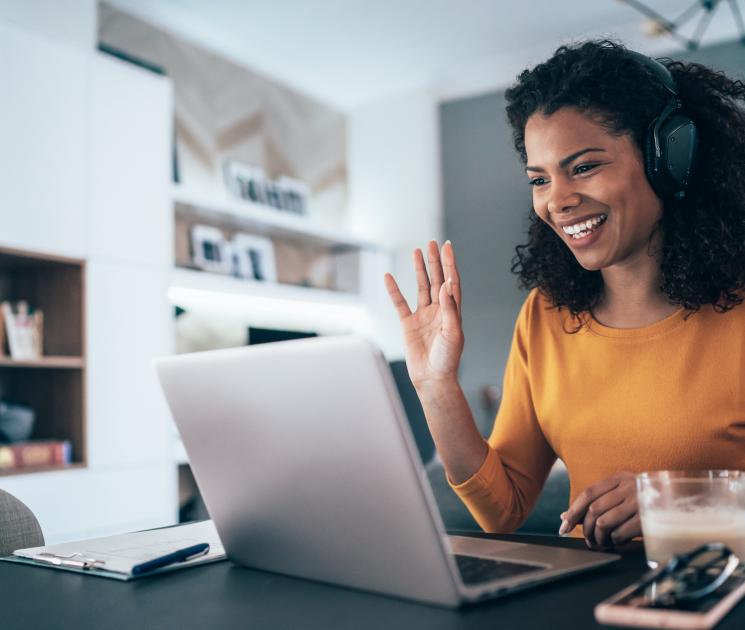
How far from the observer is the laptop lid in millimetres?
641

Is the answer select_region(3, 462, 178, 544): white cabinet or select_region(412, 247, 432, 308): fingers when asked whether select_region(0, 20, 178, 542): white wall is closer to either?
select_region(3, 462, 178, 544): white cabinet

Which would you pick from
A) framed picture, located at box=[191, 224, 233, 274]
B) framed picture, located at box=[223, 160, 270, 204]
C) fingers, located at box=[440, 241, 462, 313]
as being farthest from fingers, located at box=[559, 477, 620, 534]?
framed picture, located at box=[223, 160, 270, 204]

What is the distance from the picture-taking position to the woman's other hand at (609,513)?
898 mm

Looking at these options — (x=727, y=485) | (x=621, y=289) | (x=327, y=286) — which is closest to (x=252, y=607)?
(x=727, y=485)

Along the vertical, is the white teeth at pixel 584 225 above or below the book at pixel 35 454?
above

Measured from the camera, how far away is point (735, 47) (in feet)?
14.9

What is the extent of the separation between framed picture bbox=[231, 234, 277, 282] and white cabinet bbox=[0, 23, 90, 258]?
1358mm

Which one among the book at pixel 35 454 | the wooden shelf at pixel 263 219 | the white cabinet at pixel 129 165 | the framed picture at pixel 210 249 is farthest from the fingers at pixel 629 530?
the framed picture at pixel 210 249

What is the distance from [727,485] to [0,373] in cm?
301

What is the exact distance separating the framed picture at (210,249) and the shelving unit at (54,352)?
3.38ft

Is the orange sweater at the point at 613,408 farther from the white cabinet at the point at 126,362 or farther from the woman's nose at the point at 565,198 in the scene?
the white cabinet at the point at 126,362

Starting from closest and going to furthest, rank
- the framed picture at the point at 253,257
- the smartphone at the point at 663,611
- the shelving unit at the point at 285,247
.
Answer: the smartphone at the point at 663,611 → the shelving unit at the point at 285,247 → the framed picture at the point at 253,257

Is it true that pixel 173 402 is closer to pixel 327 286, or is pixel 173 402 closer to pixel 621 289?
pixel 621 289

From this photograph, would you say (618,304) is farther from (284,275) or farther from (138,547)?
(284,275)
